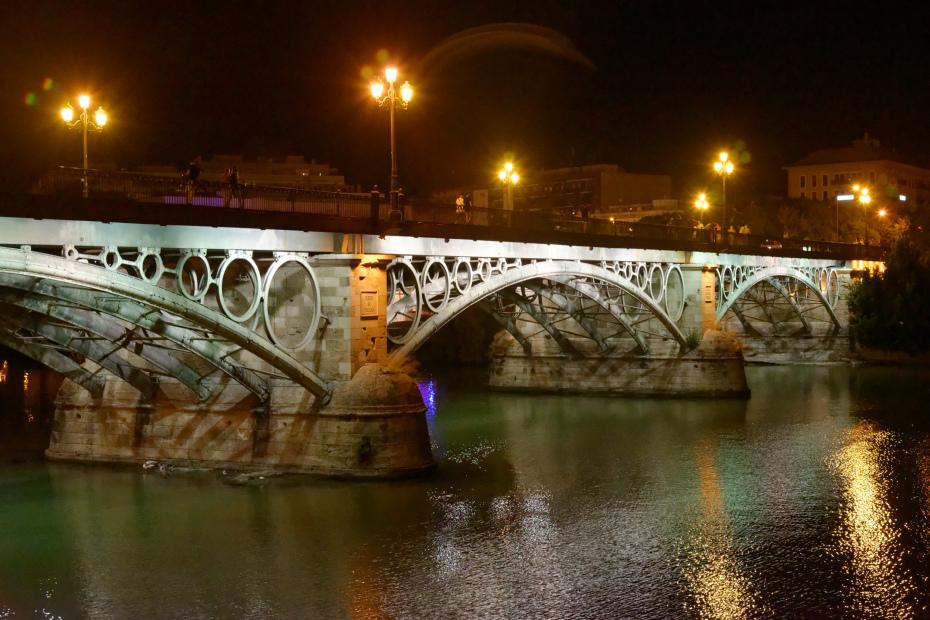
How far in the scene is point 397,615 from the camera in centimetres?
1377

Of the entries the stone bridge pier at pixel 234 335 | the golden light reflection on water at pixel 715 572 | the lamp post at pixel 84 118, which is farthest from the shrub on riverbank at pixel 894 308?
the lamp post at pixel 84 118

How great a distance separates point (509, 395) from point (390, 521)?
70.9 feet

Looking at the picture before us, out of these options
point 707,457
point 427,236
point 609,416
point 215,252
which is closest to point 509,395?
point 609,416

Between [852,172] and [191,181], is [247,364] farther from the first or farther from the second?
[852,172]

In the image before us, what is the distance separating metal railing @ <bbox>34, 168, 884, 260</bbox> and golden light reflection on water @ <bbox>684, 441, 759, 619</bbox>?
8.35 meters

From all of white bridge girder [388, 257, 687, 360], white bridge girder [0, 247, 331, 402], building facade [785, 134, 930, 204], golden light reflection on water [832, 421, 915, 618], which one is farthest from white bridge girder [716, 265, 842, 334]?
building facade [785, 134, 930, 204]

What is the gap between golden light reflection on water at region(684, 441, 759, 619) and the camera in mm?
14016

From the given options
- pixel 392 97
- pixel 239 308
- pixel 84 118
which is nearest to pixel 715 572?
pixel 239 308

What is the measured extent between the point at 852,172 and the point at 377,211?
290 ft

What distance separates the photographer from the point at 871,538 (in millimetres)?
17500

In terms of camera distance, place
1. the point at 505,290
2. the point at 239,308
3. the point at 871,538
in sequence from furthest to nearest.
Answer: the point at 505,290 → the point at 239,308 → the point at 871,538

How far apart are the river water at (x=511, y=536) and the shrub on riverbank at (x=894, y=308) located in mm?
24776

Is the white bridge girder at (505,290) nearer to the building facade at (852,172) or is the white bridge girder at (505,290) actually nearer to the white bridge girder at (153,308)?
the white bridge girder at (153,308)

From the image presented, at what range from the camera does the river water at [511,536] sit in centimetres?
1440
